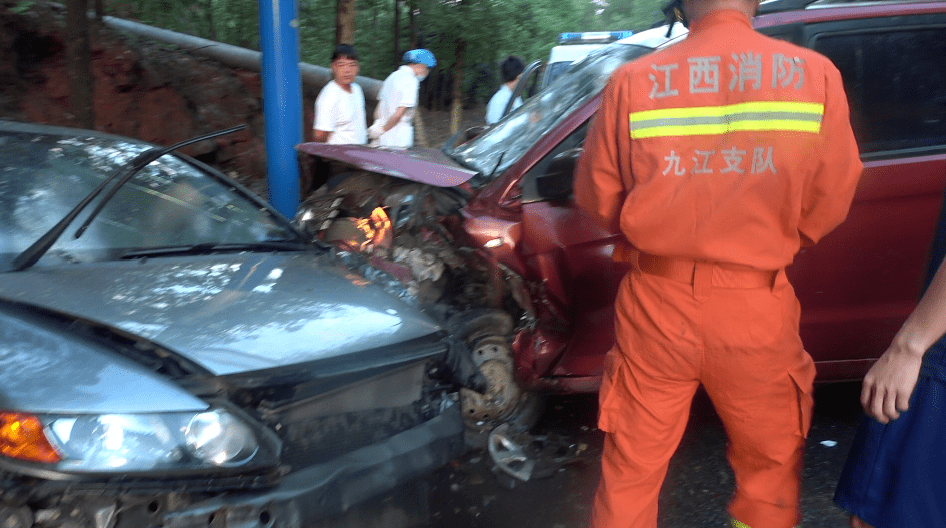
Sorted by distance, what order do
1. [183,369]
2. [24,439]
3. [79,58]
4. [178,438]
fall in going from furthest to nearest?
[79,58]
[183,369]
[178,438]
[24,439]

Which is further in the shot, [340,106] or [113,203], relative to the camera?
[340,106]

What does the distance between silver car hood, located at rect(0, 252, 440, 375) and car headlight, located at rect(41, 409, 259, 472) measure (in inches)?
5.6

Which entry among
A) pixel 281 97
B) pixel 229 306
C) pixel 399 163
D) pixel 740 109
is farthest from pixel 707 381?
pixel 281 97

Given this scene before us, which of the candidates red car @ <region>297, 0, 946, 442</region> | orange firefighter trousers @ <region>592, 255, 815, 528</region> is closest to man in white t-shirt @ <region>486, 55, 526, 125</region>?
red car @ <region>297, 0, 946, 442</region>

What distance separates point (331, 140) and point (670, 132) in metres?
4.24

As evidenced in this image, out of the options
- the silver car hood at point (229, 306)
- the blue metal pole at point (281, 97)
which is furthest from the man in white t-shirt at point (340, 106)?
the silver car hood at point (229, 306)

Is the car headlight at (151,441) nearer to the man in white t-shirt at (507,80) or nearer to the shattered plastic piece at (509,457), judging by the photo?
the shattered plastic piece at (509,457)

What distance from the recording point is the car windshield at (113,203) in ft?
8.37

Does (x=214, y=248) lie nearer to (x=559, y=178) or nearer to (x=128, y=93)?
(x=559, y=178)

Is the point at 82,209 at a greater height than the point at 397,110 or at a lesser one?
greater

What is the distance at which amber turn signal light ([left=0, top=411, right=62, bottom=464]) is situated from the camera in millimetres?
1775

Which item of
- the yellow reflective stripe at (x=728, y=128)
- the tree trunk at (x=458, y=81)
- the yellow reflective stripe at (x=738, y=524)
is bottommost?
the tree trunk at (x=458, y=81)

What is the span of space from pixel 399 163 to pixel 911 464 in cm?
237

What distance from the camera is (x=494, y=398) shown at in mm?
3436
